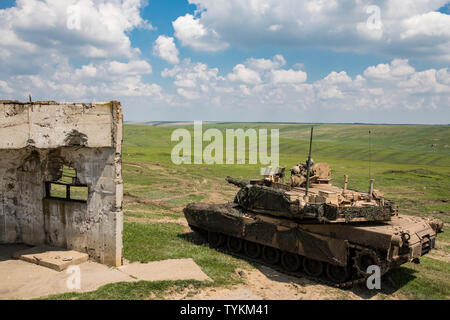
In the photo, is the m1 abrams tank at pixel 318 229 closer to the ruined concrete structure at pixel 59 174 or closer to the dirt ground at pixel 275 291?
the dirt ground at pixel 275 291

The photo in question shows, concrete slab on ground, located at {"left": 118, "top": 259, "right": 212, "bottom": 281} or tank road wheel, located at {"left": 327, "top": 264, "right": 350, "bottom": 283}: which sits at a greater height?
concrete slab on ground, located at {"left": 118, "top": 259, "right": 212, "bottom": 281}

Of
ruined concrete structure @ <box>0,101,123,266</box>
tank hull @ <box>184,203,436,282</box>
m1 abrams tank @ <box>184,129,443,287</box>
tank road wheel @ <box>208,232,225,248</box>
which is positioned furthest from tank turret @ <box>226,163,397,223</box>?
ruined concrete structure @ <box>0,101,123,266</box>

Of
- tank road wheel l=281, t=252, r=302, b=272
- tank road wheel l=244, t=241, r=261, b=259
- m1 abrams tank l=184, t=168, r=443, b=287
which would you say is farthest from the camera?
tank road wheel l=244, t=241, r=261, b=259

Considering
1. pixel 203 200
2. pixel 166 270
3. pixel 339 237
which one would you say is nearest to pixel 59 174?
pixel 166 270

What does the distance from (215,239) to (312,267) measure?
418 cm

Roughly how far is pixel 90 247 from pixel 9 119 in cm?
431

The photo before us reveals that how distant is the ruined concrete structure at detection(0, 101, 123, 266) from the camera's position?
998 cm

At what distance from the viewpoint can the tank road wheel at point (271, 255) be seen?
40.9ft

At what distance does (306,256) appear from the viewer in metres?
11.5

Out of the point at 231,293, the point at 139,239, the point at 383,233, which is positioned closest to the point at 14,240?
the point at 139,239

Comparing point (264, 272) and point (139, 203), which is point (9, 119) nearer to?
point (264, 272)

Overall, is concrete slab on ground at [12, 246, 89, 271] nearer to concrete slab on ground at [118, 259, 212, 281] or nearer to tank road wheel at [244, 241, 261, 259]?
concrete slab on ground at [118, 259, 212, 281]

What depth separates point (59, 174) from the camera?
37.8ft

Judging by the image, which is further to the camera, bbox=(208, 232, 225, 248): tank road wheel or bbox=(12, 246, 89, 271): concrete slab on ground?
bbox=(208, 232, 225, 248): tank road wheel
